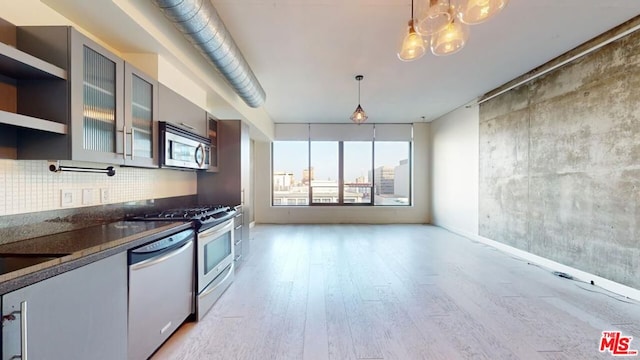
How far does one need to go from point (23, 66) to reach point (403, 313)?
315 centimetres

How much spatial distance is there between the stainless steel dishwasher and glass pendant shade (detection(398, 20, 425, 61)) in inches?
95.0

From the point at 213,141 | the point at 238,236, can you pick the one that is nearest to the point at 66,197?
the point at 213,141

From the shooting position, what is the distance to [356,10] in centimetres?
256

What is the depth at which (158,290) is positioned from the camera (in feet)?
6.20

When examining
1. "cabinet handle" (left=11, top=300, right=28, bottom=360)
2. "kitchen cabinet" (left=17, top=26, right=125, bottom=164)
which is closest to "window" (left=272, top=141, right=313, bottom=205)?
"kitchen cabinet" (left=17, top=26, right=125, bottom=164)

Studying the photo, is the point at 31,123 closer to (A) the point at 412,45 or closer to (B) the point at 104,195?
(B) the point at 104,195

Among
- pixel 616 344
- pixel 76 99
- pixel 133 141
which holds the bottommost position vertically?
pixel 616 344

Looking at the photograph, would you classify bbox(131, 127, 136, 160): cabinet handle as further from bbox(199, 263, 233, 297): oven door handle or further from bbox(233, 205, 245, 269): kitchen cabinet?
bbox(233, 205, 245, 269): kitchen cabinet

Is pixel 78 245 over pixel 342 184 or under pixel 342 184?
under

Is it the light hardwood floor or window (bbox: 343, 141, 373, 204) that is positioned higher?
window (bbox: 343, 141, 373, 204)

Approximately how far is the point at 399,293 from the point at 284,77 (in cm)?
338

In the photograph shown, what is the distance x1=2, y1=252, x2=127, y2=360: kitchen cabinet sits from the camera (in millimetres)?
1029

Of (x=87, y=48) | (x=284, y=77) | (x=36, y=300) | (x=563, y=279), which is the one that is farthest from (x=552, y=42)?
(x=36, y=300)

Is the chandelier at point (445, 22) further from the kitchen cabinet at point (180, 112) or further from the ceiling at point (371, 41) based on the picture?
the kitchen cabinet at point (180, 112)
